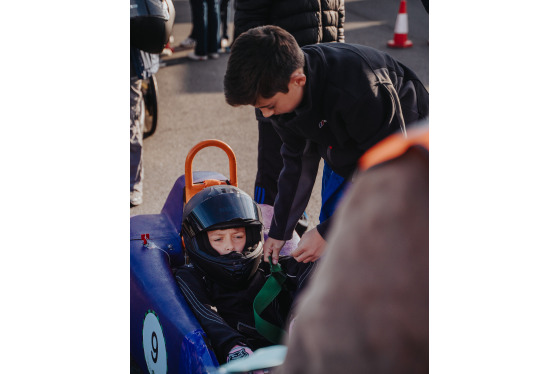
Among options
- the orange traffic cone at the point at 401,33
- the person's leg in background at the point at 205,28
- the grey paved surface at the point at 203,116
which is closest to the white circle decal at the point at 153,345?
the grey paved surface at the point at 203,116

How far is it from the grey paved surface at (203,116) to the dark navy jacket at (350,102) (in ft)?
5.39

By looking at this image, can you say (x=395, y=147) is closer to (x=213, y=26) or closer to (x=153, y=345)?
(x=153, y=345)

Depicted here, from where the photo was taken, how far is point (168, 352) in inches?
83.0

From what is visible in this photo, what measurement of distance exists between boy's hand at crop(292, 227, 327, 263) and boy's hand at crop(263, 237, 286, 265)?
0.27 metres

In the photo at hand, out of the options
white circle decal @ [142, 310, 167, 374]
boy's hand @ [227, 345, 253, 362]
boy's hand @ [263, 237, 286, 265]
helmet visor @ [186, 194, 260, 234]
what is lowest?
white circle decal @ [142, 310, 167, 374]

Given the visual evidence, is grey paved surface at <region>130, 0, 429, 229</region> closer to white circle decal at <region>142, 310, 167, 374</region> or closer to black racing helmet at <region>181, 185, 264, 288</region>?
black racing helmet at <region>181, 185, 264, 288</region>

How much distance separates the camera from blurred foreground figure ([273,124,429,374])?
0.56 m

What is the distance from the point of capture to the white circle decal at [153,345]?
2.17m

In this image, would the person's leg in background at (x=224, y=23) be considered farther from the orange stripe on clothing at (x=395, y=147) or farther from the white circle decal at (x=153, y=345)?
the orange stripe on clothing at (x=395, y=147)

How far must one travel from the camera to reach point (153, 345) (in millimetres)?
2256

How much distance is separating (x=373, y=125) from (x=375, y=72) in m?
0.18

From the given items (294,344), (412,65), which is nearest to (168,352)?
(294,344)

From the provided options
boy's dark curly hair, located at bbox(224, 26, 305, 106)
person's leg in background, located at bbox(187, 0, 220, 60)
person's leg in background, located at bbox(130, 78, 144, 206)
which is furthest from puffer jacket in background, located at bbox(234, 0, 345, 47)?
person's leg in background, located at bbox(187, 0, 220, 60)

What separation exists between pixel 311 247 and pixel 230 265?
1.40ft
